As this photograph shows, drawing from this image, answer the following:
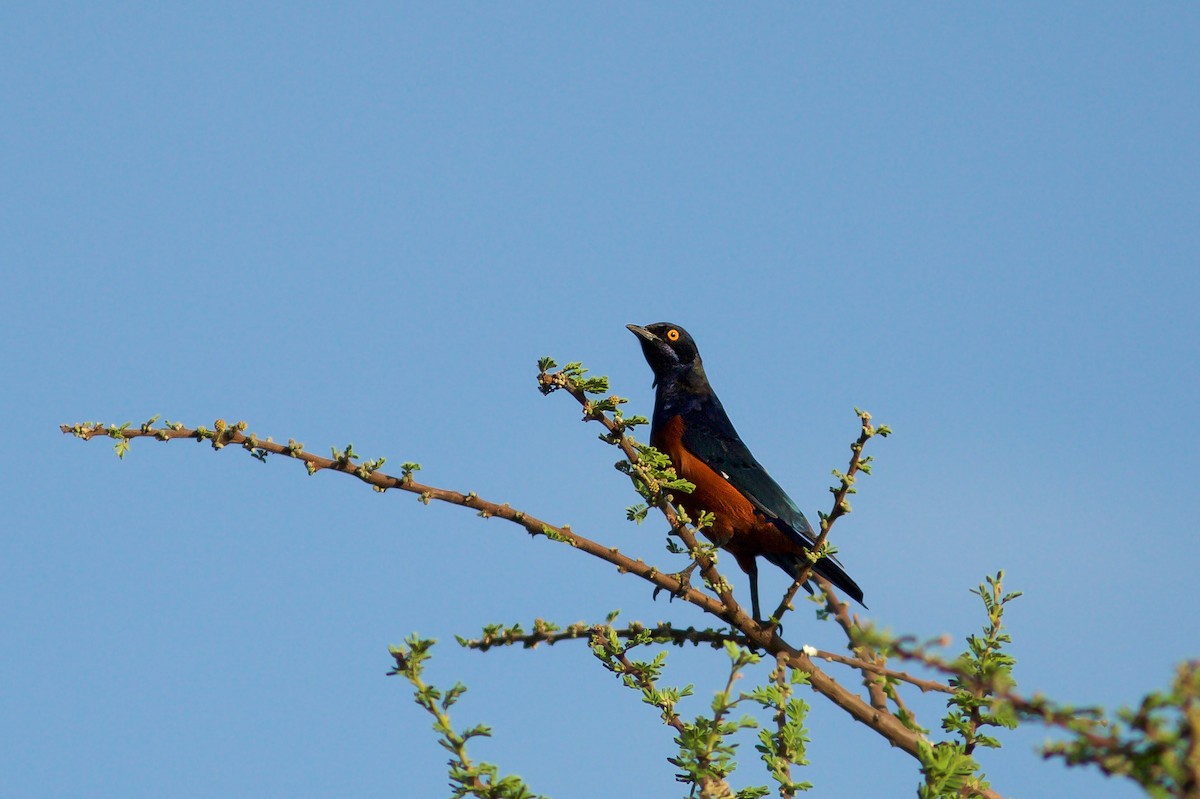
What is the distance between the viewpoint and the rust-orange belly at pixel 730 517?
7.35 m

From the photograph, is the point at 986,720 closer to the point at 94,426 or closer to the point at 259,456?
the point at 259,456

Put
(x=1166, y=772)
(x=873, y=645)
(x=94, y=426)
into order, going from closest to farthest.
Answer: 1. (x=1166, y=772)
2. (x=873, y=645)
3. (x=94, y=426)

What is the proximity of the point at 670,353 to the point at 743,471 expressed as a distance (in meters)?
1.63

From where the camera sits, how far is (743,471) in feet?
25.0

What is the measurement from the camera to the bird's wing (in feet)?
24.1

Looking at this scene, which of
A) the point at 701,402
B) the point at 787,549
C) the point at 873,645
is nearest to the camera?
the point at 873,645

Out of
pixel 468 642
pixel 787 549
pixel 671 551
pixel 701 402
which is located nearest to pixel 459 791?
pixel 468 642

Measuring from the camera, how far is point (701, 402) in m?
8.53

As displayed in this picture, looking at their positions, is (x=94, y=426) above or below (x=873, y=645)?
above

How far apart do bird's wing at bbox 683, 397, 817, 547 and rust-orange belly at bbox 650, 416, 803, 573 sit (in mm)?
52

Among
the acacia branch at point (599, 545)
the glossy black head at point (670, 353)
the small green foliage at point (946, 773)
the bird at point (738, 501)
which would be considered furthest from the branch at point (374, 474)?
the glossy black head at point (670, 353)

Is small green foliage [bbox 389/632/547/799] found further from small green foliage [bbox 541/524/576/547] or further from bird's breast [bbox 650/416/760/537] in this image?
bird's breast [bbox 650/416/760/537]

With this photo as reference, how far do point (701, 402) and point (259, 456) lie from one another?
448cm

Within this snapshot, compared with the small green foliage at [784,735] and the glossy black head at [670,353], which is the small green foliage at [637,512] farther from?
the glossy black head at [670,353]
